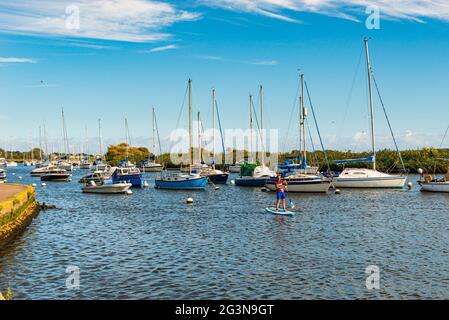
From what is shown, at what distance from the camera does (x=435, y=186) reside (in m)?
56.0

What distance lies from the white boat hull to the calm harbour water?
1442 centimetres

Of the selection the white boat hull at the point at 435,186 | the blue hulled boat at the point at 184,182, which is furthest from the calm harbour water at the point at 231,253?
the blue hulled boat at the point at 184,182

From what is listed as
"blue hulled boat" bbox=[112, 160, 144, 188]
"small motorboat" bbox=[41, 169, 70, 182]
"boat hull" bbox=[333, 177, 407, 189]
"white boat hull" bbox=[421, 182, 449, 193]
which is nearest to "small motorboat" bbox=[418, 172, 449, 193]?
"white boat hull" bbox=[421, 182, 449, 193]

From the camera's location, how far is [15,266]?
20.2 metres

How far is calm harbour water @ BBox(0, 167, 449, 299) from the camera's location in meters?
16.5

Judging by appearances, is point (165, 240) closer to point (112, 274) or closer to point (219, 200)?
point (112, 274)

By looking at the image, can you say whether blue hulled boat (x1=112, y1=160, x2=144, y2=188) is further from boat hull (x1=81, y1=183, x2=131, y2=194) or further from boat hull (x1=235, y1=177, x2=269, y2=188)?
boat hull (x1=235, y1=177, x2=269, y2=188)

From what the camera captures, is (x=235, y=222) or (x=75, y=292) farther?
(x=235, y=222)

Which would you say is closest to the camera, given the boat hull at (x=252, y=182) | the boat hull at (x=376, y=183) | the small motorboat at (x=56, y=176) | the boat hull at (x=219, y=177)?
the boat hull at (x=376, y=183)

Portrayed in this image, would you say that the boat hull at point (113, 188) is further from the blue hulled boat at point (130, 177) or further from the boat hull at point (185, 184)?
the blue hulled boat at point (130, 177)

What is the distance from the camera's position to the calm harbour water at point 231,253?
16.5 meters

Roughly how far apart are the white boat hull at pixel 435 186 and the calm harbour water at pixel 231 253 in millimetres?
14423
